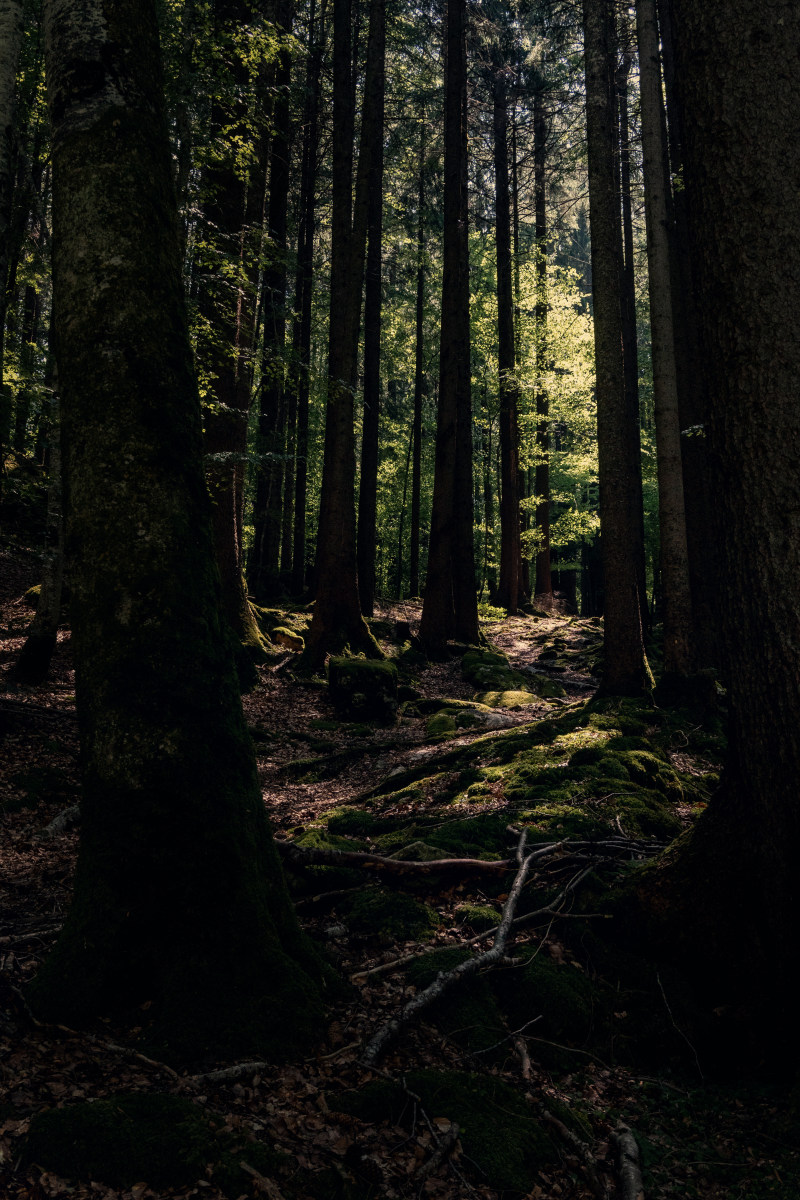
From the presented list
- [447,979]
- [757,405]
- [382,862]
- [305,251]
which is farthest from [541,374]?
[447,979]

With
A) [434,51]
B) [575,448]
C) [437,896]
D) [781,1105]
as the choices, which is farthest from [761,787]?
[434,51]

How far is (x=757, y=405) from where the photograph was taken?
3.29 meters

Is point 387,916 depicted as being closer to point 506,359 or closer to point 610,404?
point 610,404

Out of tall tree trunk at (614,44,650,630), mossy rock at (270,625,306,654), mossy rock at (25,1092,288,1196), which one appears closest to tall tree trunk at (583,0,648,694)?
tall tree trunk at (614,44,650,630)

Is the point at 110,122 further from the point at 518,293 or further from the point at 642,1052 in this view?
the point at 518,293

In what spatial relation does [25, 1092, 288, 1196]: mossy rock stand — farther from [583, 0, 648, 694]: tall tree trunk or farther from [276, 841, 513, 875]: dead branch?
[583, 0, 648, 694]: tall tree trunk

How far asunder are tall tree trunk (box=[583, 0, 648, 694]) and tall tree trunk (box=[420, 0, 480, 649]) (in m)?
5.94

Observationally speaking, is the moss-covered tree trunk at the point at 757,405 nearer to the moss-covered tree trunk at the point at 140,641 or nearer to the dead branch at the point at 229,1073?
the moss-covered tree trunk at the point at 140,641

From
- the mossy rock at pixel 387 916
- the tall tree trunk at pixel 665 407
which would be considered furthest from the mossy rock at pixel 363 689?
the mossy rock at pixel 387 916

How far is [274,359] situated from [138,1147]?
30.5 feet

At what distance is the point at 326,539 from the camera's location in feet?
44.3

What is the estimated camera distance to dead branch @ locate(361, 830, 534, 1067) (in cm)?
318

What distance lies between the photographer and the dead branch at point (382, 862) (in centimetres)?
502

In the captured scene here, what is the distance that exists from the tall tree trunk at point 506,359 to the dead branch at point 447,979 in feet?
62.9
